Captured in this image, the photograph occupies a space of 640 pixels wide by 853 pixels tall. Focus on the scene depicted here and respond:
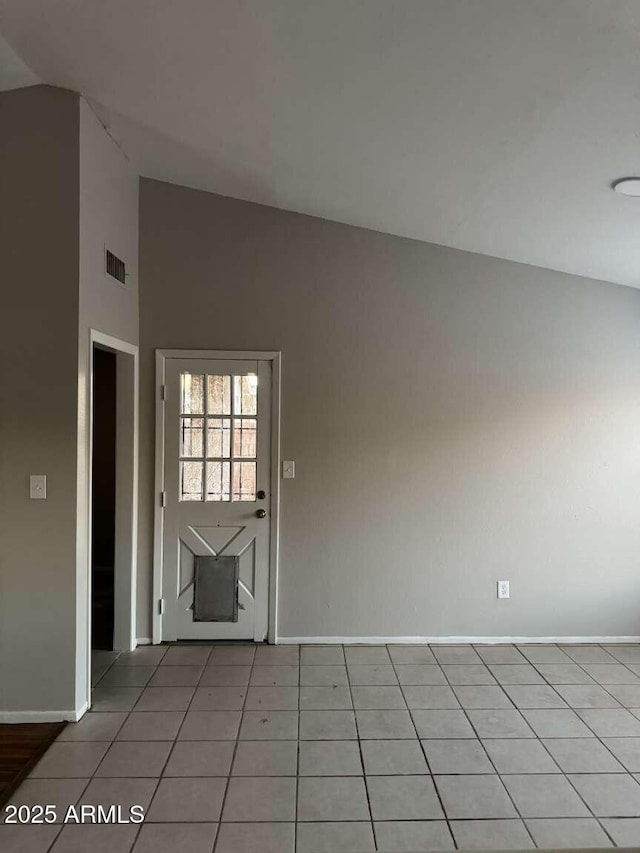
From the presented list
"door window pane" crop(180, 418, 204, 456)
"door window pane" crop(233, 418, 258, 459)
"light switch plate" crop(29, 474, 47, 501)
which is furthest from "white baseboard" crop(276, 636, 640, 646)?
"light switch plate" crop(29, 474, 47, 501)

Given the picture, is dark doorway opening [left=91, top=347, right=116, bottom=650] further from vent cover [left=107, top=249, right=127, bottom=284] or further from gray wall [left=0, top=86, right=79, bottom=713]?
gray wall [left=0, top=86, right=79, bottom=713]

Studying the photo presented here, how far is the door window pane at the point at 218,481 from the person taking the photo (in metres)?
3.90

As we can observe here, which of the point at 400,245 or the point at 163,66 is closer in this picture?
the point at 163,66

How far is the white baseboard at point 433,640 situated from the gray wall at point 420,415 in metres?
0.04

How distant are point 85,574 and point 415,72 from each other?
2752mm

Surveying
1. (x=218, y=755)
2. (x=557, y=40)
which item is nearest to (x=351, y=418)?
(x=218, y=755)

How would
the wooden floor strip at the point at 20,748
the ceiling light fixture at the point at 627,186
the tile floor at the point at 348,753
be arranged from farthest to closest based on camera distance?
1. the ceiling light fixture at the point at 627,186
2. the wooden floor strip at the point at 20,748
3. the tile floor at the point at 348,753

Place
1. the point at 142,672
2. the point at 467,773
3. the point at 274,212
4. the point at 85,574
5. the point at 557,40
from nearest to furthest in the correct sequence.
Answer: the point at 557,40 → the point at 467,773 → the point at 85,574 → the point at 142,672 → the point at 274,212

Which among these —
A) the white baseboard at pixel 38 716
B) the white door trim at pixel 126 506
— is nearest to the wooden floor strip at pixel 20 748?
the white baseboard at pixel 38 716

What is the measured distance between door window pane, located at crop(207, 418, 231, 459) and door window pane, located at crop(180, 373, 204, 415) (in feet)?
0.38

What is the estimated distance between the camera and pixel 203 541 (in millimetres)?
3898

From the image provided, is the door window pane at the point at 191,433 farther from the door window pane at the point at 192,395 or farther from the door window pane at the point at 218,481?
the door window pane at the point at 218,481

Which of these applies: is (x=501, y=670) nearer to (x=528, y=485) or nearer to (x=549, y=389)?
(x=528, y=485)

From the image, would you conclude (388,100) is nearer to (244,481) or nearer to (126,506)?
(244,481)
